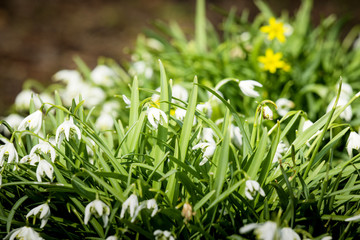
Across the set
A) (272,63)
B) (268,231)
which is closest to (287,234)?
(268,231)

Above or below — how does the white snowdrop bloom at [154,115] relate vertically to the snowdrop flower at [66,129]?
above

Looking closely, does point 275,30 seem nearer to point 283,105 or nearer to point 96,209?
point 283,105

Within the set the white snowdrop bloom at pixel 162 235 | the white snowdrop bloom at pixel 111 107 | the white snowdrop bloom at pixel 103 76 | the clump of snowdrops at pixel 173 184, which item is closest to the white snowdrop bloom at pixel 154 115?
the clump of snowdrops at pixel 173 184

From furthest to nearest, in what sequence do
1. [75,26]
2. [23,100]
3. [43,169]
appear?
[75,26], [23,100], [43,169]

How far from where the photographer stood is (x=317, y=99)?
8.09 ft

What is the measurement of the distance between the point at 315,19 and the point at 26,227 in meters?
4.85

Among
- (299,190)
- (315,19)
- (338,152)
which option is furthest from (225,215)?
(315,19)

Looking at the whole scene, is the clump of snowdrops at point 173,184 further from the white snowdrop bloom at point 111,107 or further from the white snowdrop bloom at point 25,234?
the white snowdrop bloom at point 111,107

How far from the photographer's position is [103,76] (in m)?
2.66

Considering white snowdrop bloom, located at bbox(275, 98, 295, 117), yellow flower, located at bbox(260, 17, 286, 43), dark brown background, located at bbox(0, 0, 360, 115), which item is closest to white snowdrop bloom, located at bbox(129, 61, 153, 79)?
yellow flower, located at bbox(260, 17, 286, 43)

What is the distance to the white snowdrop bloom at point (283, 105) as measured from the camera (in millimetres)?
2010

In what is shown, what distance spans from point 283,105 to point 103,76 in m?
1.27

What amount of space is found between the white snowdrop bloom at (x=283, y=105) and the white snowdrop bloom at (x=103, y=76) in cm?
124

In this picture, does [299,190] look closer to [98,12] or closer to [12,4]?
[98,12]
